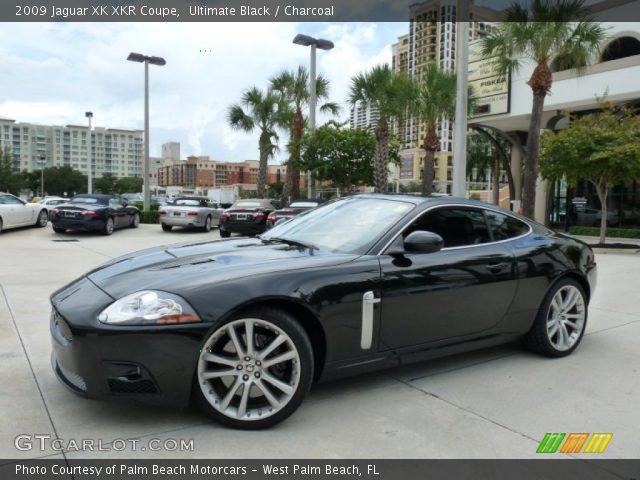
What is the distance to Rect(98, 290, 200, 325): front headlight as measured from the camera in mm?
2885

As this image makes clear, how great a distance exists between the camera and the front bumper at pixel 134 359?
9.30 ft

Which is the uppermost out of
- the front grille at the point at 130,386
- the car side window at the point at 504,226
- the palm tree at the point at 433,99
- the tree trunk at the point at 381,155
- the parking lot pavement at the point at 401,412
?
the palm tree at the point at 433,99

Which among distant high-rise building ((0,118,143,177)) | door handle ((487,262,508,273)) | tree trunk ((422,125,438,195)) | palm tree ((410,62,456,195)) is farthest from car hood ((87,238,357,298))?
distant high-rise building ((0,118,143,177))

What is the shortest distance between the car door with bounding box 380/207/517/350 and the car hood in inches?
17.2

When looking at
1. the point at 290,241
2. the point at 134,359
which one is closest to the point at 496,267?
the point at 290,241

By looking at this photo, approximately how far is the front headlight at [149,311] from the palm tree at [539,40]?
52.3 feet

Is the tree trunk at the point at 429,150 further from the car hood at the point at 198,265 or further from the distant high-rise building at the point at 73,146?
the distant high-rise building at the point at 73,146

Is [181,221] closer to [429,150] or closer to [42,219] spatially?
[42,219]

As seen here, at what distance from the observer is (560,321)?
4.67 metres

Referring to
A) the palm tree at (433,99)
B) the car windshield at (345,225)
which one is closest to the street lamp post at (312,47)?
the palm tree at (433,99)

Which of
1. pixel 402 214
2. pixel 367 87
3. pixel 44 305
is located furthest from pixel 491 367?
pixel 367 87

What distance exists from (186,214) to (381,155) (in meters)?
8.36

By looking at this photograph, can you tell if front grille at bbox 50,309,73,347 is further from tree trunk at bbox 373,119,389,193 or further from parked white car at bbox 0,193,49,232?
tree trunk at bbox 373,119,389,193

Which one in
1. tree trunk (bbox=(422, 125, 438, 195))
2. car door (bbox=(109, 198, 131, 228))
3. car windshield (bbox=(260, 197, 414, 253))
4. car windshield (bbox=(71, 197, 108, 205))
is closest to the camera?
car windshield (bbox=(260, 197, 414, 253))
